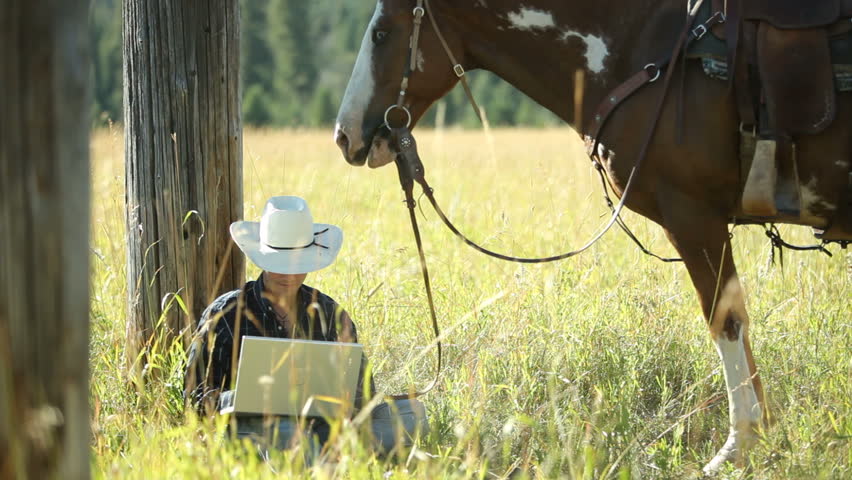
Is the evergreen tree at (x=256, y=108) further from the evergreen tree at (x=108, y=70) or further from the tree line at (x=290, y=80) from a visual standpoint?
the evergreen tree at (x=108, y=70)

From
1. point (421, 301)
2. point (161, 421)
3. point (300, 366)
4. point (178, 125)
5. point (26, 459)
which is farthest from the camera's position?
point (421, 301)

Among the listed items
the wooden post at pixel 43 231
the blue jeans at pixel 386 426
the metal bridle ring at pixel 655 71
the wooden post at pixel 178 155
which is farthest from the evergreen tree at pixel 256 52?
the wooden post at pixel 43 231

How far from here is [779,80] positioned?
10.4 ft

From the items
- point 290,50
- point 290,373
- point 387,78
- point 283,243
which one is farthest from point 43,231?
point 290,50

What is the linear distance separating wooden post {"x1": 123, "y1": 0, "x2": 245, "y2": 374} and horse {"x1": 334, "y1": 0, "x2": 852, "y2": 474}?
599 millimetres

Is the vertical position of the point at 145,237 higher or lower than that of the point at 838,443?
higher

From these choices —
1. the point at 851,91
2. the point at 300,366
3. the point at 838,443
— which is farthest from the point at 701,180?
the point at 300,366

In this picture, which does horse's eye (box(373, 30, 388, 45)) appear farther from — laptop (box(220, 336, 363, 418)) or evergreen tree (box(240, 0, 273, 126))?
evergreen tree (box(240, 0, 273, 126))

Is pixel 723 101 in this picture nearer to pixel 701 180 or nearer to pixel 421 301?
pixel 701 180

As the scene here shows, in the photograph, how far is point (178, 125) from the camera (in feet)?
12.4

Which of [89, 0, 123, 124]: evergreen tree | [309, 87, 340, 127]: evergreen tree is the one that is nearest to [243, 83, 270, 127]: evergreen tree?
[309, 87, 340, 127]: evergreen tree

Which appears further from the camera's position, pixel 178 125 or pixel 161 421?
pixel 178 125

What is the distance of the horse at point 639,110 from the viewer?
3293mm

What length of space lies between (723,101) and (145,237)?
268 cm
